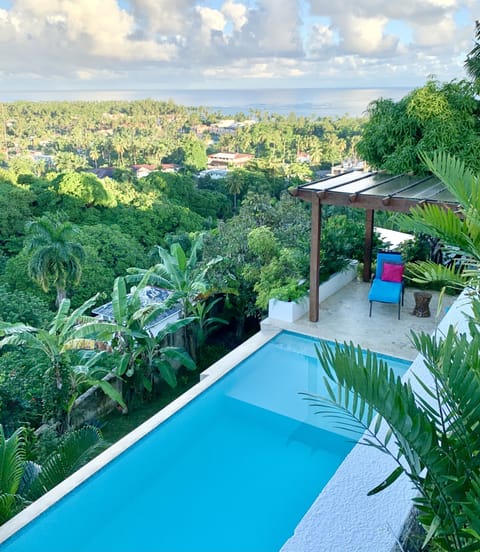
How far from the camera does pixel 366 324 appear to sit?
898cm

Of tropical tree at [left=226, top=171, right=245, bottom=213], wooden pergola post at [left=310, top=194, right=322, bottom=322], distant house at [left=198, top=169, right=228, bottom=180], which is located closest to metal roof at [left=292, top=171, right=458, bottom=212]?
wooden pergola post at [left=310, top=194, right=322, bottom=322]

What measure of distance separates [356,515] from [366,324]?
5.63 m

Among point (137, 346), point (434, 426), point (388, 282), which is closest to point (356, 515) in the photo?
point (434, 426)

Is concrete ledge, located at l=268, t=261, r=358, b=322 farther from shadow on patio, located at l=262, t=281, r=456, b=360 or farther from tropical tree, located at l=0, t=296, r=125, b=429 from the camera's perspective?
tropical tree, located at l=0, t=296, r=125, b=429

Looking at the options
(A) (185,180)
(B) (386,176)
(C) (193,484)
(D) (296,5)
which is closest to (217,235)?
(B) (386,176)

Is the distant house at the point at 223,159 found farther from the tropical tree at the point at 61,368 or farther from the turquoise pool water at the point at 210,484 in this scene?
the turquoise pool water at the point at 210,484

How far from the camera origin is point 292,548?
10.6 feet

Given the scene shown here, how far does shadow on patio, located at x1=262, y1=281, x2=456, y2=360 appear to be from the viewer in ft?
27.2

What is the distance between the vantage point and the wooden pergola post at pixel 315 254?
8.27m

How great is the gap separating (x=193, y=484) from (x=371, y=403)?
3927 mm

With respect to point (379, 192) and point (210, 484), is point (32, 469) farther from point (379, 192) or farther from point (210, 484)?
point (379, 192)

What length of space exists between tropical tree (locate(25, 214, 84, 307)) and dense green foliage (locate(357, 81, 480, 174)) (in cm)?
1264

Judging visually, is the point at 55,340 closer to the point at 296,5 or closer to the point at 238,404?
the point at 238,404

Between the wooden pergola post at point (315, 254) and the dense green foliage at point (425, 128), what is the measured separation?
274 centimetres
